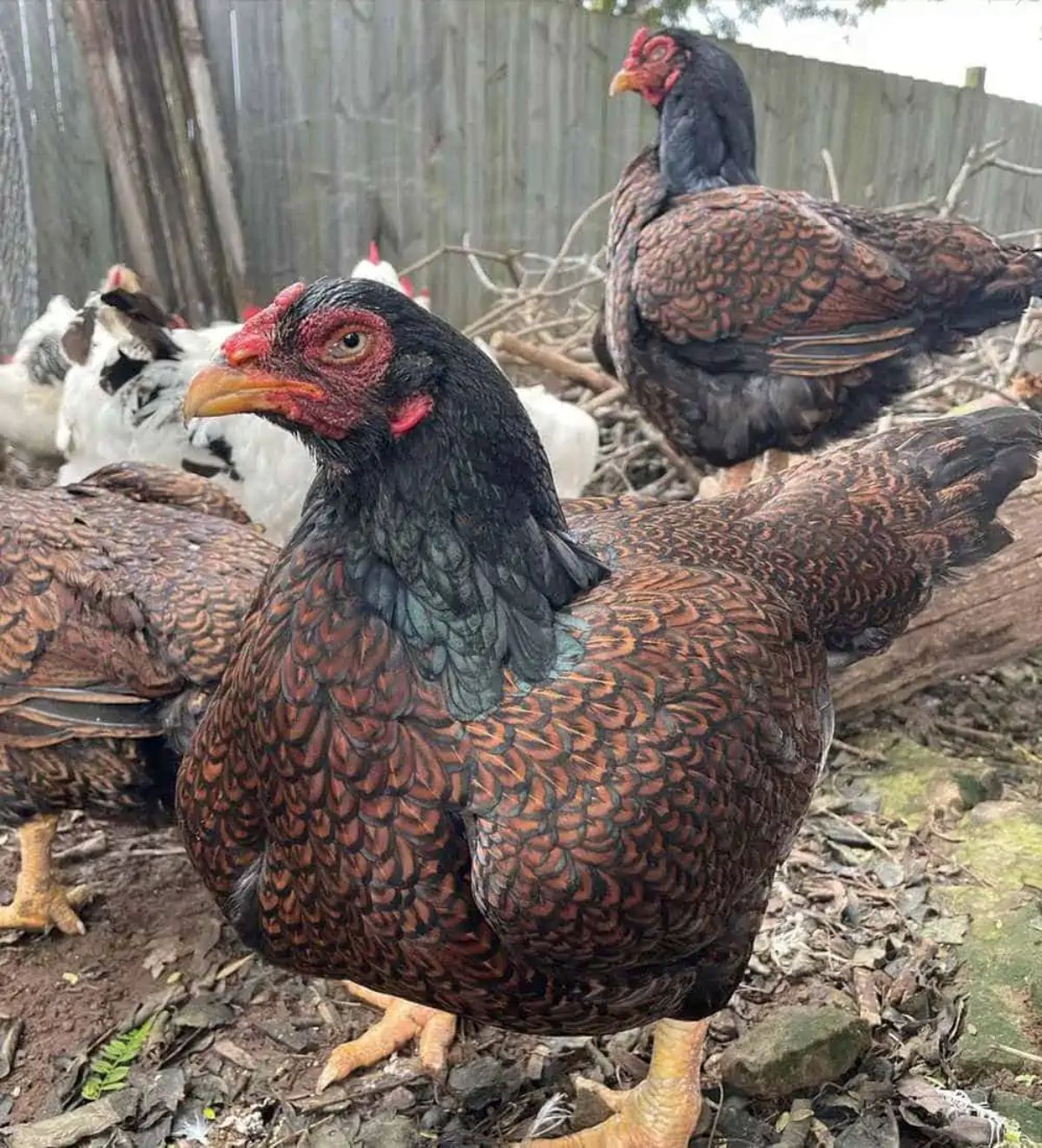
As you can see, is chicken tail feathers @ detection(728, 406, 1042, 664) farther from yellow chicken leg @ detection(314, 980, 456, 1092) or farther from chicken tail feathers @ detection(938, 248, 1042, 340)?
yellow chicken leg @ detection(314, 980, 456, 1092)

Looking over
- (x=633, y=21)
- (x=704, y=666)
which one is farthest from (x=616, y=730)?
(x=633, y=21)

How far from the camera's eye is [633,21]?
21.2 ft

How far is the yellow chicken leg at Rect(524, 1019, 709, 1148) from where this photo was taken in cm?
186

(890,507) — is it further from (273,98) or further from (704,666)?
(273,98)

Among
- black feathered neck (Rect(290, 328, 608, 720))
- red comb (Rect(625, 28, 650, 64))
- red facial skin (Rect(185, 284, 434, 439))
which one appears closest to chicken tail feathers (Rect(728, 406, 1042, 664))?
black feathered neck (Rect(290, 328, 608, 720))

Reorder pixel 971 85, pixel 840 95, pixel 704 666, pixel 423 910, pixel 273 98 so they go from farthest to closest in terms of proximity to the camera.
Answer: pixel 971 85
pixel 840 95
pixel 273 98
pixel 704 666
pixel 423 910

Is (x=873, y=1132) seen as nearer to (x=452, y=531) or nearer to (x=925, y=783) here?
(x=925, y=783)

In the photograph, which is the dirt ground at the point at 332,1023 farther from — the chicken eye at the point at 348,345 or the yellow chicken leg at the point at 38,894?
the chicken eye at the point at 348,345

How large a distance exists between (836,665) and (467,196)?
16.2 ft

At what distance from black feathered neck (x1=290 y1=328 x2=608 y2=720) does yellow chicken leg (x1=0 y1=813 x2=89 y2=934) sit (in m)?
1.49

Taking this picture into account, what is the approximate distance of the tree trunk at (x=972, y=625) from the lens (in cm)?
309

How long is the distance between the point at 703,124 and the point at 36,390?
3.14 metres

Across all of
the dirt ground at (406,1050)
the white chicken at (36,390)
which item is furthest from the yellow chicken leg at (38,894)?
the white chicken at (36,390)

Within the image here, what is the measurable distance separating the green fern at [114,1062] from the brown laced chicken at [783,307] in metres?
2.59
